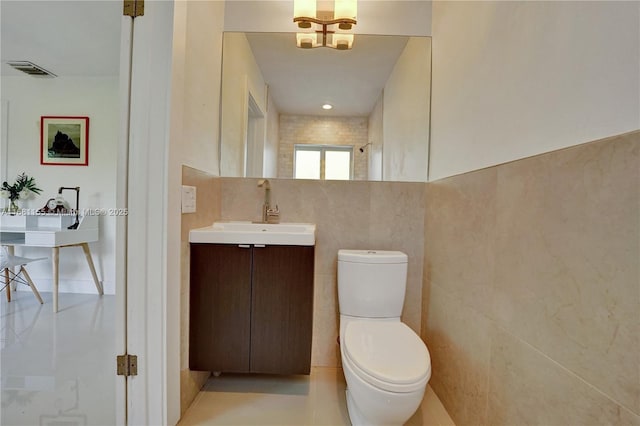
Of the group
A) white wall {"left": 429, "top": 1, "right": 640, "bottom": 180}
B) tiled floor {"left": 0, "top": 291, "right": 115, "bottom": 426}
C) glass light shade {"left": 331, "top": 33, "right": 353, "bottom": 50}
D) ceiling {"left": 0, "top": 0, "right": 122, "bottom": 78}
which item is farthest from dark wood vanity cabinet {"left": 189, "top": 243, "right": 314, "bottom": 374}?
ceiling {"left": 0, "top": 0, "right": 122, "bottom": 78}

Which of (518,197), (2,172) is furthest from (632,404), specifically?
(2,172)

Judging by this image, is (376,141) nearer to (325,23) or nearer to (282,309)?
(325,23)

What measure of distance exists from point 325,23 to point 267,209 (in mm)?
1192

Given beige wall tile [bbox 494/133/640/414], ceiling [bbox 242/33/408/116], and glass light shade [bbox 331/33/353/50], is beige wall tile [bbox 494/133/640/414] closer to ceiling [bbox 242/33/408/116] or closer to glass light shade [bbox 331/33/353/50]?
ceiling [bbox 242/33/408/116]

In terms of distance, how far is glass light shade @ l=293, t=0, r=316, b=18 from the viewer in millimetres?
1763

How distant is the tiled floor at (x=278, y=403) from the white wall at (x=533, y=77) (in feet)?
4.31

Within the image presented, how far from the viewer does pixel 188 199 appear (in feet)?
4.56

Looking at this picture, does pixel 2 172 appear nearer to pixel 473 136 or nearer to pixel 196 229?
pixel 196 229

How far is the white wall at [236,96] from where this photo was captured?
1911 millimetres

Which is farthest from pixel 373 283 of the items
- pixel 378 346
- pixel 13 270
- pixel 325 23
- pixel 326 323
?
pixel 13 270

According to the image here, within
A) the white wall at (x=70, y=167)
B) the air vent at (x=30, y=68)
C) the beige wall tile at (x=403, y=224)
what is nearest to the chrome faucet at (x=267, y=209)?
the beige wall tile at (x=403, y=224)

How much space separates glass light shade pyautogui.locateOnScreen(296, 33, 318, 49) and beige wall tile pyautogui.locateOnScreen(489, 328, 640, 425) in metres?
1.86

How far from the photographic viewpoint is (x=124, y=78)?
1.23 meters

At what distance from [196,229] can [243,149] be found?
27.8 inches
